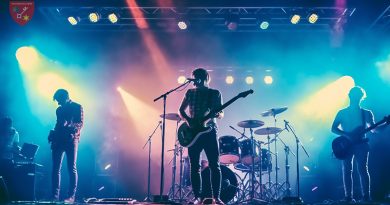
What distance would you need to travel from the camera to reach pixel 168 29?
11719 mm

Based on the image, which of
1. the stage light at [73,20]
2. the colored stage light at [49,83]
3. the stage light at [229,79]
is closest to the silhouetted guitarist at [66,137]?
the stage light at [73,20]

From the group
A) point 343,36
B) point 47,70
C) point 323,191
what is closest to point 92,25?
point 47,70

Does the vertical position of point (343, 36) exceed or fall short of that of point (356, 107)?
it exceeds it

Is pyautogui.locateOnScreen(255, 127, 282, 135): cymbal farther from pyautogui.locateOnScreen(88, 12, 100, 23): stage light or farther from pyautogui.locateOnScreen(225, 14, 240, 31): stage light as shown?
pyautogui.locateOnScreen(88, 12, 100, 23): stage light

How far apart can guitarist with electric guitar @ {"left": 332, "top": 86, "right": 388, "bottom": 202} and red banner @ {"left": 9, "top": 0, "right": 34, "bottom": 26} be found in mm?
7956

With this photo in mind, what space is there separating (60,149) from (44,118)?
4704 mm

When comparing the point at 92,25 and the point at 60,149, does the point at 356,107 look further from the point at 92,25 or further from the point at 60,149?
the point at 92,25

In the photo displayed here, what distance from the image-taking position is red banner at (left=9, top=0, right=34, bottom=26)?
10.0m

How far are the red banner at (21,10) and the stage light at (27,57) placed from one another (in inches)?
53.7

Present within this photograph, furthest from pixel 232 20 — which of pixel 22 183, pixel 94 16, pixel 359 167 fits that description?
pixel 22 183

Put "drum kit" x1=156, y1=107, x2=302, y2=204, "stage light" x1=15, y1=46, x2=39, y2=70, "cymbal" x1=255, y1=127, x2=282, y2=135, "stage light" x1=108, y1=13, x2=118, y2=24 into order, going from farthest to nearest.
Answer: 1. "stage light" x1=15, y1=46, x2=39, y2=70
2. "stage light" x1=108, y1=13, x2=118, y2=24
3. "cymbal" x1=255, y1=127, x2=282, y2=135
4. "drum kit" x1=156, y1=107, x2=302, y2=204

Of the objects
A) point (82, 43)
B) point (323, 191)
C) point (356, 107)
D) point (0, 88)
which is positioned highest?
point (82, 43)

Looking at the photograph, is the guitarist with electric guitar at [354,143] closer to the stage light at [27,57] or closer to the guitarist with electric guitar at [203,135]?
the guitarist with electric guitar at [203,135]

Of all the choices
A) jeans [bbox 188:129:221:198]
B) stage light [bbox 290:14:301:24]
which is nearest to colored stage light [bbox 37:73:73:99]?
stage light [bbox 290:14:301:24]
